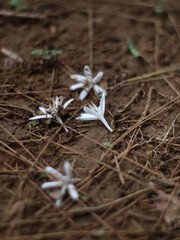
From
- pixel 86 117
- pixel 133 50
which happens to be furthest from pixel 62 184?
pixel 133 50

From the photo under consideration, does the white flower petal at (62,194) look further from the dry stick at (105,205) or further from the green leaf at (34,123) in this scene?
the green leaf at (34,123)

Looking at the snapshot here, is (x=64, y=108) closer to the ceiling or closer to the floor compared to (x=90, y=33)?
closer to the floor

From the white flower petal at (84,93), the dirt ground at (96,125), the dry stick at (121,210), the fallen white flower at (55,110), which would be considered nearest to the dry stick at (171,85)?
the dirt ground at (96,125)

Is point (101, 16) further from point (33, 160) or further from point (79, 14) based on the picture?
point (33, 160)

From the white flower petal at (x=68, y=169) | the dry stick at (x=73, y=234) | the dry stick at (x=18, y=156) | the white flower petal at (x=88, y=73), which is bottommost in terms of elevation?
the dry stick at (x=73, y=234)

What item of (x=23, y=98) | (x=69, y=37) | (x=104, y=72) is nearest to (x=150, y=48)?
(x=104, y=72)

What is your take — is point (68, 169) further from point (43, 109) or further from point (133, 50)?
point (133, 50)

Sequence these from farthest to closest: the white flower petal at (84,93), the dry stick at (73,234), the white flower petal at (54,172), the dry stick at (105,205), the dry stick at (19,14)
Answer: the dry stick at (19,14) < the white flower petal at (84,93) < the white flower petal at (54,172) < the dry stick at (105,205) < the dry stick at (73,234)

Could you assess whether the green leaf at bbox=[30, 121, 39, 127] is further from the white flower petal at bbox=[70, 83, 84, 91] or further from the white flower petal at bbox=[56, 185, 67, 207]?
the white flower petal at bbox=[56, 185, 67, 207]
